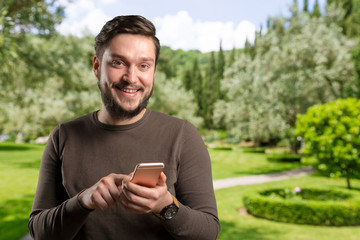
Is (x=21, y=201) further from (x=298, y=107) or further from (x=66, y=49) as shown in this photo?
(x=298, y=107)

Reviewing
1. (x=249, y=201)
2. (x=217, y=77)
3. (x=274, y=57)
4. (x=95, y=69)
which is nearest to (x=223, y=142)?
(x=217, y=77)

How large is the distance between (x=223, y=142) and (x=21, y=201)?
42.3 metres

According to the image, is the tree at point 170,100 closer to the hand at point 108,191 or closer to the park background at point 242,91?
the park background at point 242,91

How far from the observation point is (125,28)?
176 cm

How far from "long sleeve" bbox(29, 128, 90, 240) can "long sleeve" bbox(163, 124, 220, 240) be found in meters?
0.47

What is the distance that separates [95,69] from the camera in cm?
195

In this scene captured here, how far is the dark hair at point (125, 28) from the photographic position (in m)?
1.76

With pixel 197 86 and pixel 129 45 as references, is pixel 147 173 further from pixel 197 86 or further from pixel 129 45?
pixel 197 86

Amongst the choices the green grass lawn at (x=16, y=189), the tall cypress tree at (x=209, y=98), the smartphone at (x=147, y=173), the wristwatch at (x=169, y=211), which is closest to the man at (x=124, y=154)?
the wristwatch at (x=169, y=211)

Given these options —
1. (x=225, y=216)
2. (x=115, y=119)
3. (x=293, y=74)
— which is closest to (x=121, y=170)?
(x=115, y=119)

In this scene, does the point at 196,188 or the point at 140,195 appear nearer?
the point at 140,195

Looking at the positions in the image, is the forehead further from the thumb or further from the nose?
the thumb

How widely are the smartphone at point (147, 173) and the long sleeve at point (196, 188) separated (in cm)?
37

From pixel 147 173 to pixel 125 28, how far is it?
80 centimetres
